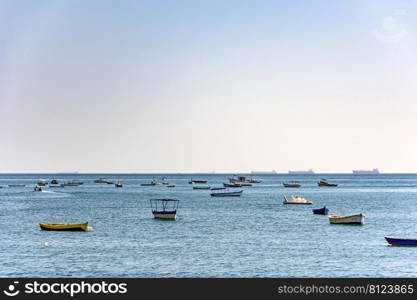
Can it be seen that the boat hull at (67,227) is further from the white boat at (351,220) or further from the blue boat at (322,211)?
the blue boat at (322,211)

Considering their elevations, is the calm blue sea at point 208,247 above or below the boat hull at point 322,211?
below

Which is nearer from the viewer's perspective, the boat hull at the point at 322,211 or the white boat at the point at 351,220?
the white boat at the point at 351,220

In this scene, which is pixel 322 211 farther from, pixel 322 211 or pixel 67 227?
pixel 67 227

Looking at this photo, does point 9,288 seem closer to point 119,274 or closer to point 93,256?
point 119,274

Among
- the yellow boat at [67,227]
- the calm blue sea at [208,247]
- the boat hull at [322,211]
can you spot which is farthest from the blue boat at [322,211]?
the yellow boat at [67,227]

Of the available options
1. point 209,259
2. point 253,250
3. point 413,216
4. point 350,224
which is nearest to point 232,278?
point 209,259

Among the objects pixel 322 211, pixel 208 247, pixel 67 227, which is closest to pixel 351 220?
pixel 322 211

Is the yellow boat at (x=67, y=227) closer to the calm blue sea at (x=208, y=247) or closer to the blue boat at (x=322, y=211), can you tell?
the calm blue sea at (x=208, y=247)

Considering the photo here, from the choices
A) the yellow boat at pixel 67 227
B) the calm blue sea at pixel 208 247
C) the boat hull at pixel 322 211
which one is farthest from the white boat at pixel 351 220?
the yellow boat at pixel 67 227

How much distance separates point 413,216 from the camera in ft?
409

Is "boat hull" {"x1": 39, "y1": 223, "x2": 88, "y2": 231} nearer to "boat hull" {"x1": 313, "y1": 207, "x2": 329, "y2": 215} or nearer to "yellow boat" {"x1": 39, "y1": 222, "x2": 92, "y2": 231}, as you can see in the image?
"yellow boat" {"x1": 39, "y1": 222, "x2": 92, "y2": 231}

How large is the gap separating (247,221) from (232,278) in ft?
173

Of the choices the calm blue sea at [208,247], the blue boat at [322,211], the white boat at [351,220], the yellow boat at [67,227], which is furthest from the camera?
the blue boat at [322,211]

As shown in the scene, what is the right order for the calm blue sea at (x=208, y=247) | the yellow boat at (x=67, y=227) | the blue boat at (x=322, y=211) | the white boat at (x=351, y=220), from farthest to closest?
the blue boat at (x=322, y=211)
the white boat at (x=351, y=220)
the yellow boat at (x=67, y=227)
the calm blue sea at (x=208, y=247)
